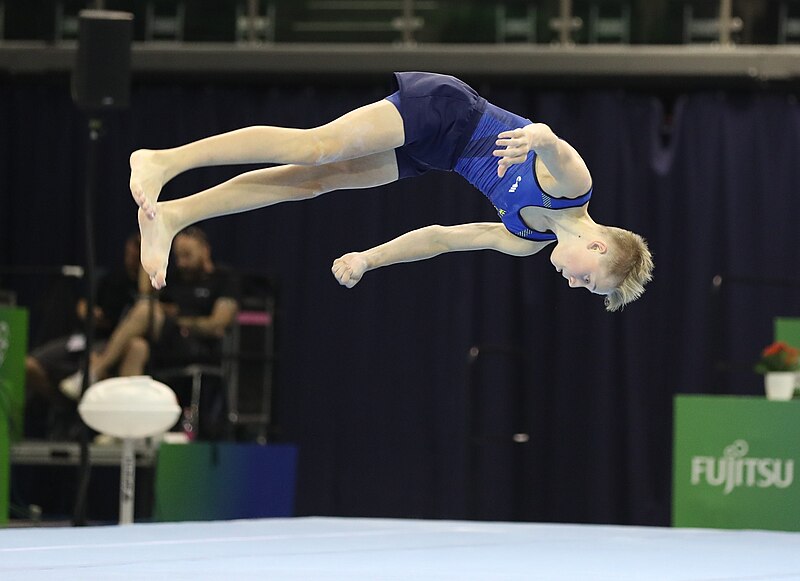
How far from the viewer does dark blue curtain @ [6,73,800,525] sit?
24.7 feet

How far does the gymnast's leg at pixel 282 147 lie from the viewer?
356 cm

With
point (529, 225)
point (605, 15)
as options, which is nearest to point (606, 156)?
point (605, 15)

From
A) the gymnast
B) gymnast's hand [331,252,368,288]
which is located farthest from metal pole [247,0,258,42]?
gymnast's hand [331,252,368,288]

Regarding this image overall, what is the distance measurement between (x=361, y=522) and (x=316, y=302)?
10.2ft

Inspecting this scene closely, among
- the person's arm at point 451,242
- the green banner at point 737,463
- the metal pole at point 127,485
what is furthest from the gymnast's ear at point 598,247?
the metal pole at point 127,485

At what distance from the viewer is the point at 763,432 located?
525cm

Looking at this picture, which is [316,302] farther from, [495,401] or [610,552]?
[610,552]

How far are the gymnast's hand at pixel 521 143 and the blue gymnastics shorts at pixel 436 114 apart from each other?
410 millimetres

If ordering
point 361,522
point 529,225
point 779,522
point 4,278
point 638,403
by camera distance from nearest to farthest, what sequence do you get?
point 529,225
point 361,522
point 779,522
point 638,403
point 4,278

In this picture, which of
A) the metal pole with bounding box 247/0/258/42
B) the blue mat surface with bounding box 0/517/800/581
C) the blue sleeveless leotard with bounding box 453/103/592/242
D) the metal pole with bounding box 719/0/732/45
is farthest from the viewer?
the metal pole with bounding box 247/0/258/42

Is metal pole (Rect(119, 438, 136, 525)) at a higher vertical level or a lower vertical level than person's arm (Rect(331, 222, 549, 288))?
lower


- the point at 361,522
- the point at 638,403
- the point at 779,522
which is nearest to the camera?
the point at 361,522

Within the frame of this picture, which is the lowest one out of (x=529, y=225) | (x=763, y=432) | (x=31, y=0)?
(x=763, y=432)

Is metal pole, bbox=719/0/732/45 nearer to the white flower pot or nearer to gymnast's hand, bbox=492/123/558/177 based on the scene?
the white flower pot
